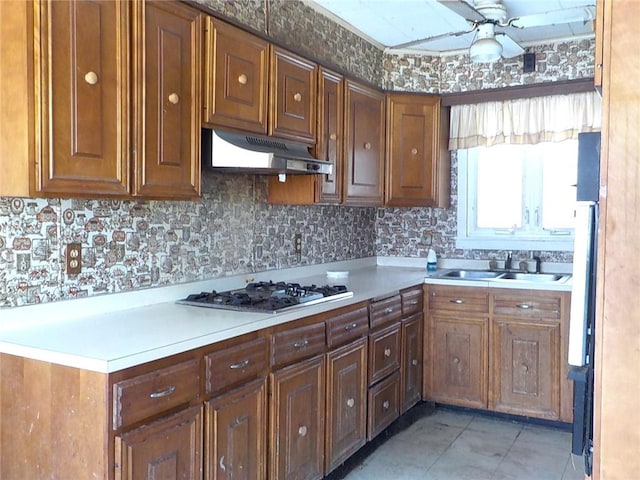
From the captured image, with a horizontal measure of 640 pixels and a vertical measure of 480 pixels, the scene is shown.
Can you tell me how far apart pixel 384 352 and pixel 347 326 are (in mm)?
557

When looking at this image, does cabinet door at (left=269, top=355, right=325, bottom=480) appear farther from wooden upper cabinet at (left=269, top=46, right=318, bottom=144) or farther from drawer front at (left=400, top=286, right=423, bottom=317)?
wooden upper cabinet at (left=269, top=46, right=318, bottom=144)

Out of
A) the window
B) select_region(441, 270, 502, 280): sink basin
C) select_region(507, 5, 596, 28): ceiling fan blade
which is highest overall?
select_region(507, 5, 596, 28): ceiling fan blade

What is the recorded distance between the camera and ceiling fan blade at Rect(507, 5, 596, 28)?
102 inches

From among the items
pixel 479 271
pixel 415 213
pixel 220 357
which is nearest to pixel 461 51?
pixel 415 213

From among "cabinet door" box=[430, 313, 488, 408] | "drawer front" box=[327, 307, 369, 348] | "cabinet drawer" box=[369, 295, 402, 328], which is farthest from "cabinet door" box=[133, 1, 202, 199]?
"cabinet door" box=[430, 313, 488, 408]

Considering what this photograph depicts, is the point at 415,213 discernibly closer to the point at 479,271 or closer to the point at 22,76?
the point at 479,271

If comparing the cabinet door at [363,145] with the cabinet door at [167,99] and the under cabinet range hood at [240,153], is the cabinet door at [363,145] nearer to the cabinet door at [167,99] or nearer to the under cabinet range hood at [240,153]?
the under cabinet range hood at [240,153]

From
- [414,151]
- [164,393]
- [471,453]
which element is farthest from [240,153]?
[471,453]

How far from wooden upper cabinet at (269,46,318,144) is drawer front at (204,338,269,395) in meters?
1.10

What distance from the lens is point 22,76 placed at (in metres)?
1.77

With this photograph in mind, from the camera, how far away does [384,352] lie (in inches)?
134

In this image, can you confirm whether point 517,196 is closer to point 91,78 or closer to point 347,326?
point 347,326

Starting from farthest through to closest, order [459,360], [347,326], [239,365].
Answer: [459,360] → [347,326] → [239,365]

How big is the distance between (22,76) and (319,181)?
1.79 metres
